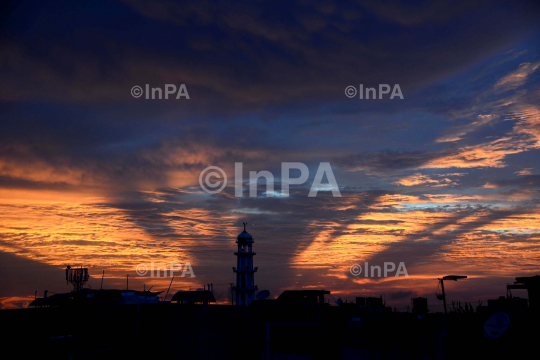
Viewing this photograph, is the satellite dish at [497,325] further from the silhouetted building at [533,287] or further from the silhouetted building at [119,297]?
the silhouetted building at [119,297]

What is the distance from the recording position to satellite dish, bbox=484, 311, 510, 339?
86.3 feet

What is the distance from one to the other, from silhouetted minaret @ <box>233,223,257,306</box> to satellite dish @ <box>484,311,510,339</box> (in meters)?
47.6

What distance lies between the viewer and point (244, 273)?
71.9 meters

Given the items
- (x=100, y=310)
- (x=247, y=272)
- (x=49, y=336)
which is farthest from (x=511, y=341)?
(x=247, y=272)

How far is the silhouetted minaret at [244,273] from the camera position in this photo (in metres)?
71.6

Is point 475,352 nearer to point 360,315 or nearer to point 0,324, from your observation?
point 360,315

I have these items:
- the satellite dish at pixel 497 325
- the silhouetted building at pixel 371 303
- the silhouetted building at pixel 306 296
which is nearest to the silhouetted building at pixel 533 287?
the satellite dish at pixel 497 325

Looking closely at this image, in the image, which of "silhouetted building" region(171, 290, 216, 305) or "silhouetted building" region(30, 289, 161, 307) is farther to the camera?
"silhouetted building" region(171, 290, 216, 305)

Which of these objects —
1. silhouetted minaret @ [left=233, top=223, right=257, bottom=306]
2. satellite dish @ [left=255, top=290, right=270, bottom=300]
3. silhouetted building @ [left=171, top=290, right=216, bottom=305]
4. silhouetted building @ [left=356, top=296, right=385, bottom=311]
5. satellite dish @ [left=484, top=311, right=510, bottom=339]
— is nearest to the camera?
satellite dish @ [left=484, top=311, right=510, bottom=339]

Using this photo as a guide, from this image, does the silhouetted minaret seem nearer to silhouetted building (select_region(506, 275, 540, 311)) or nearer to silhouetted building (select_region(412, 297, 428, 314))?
silhouetted building (select_region(412, 297, 428, 314))

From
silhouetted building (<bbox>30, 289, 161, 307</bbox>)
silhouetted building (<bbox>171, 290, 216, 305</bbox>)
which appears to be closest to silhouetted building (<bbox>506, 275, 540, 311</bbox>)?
silhouetted building (<bbox>30, 289, 161, 307</bbox>)

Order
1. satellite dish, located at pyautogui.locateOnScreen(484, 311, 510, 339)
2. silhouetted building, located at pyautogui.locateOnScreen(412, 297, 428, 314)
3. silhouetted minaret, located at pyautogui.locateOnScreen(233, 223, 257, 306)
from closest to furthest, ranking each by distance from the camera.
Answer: satellite dish, located at pyautogui.locateOnScreen(484, 311, 510, 339)
silhouetted building, located at pyautogui.locateOnScreen(412, 297, 428, 314)
silhouetted minaret, located at pyautogui.locateOnScreen(233, 223, 257, 306)

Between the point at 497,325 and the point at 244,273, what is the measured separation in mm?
49278

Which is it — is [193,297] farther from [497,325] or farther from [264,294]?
[497,325]
